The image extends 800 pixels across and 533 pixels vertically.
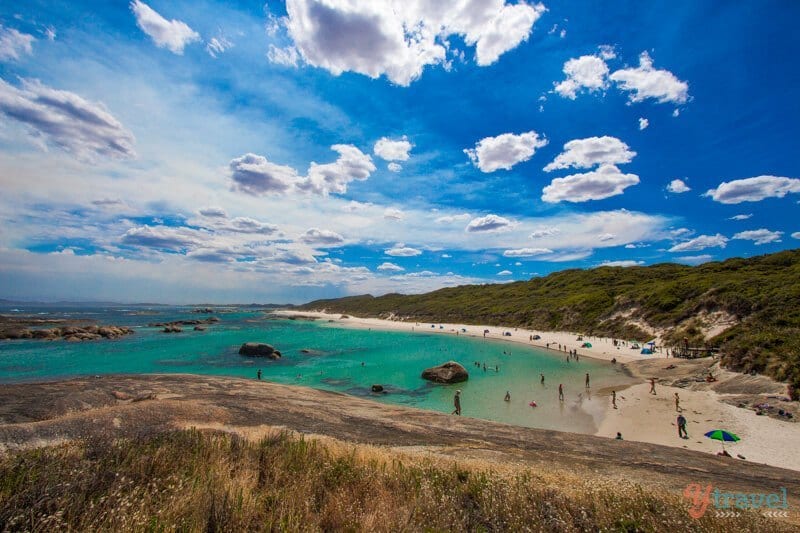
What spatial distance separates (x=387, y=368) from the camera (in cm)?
5181

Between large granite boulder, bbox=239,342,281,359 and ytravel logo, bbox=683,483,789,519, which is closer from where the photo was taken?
ytravel logo, bbox=683,483,789,519

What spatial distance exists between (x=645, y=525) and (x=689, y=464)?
10477 millimetres

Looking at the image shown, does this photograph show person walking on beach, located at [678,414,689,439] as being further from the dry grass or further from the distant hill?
the dry grass

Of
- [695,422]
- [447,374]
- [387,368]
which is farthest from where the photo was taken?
[387,368]

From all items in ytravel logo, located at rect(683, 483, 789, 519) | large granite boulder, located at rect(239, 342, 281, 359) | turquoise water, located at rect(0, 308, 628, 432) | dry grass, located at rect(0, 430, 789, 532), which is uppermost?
dry grass, located at rect(0, 430, 789, 532)

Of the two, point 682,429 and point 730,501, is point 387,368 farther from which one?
point 730,501

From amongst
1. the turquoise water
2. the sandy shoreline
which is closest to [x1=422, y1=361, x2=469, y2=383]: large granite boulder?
the turquoise water

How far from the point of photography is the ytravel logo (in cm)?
724

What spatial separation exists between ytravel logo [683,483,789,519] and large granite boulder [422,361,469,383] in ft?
104

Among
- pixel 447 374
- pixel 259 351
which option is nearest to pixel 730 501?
pixel 447 374

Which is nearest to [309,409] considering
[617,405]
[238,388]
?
A: [238,388]

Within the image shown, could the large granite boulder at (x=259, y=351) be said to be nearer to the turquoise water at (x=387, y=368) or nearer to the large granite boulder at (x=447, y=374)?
the turquoise water at (x=387, y=368)

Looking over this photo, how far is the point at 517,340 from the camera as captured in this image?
82188 mm

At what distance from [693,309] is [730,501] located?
68.9 meters
